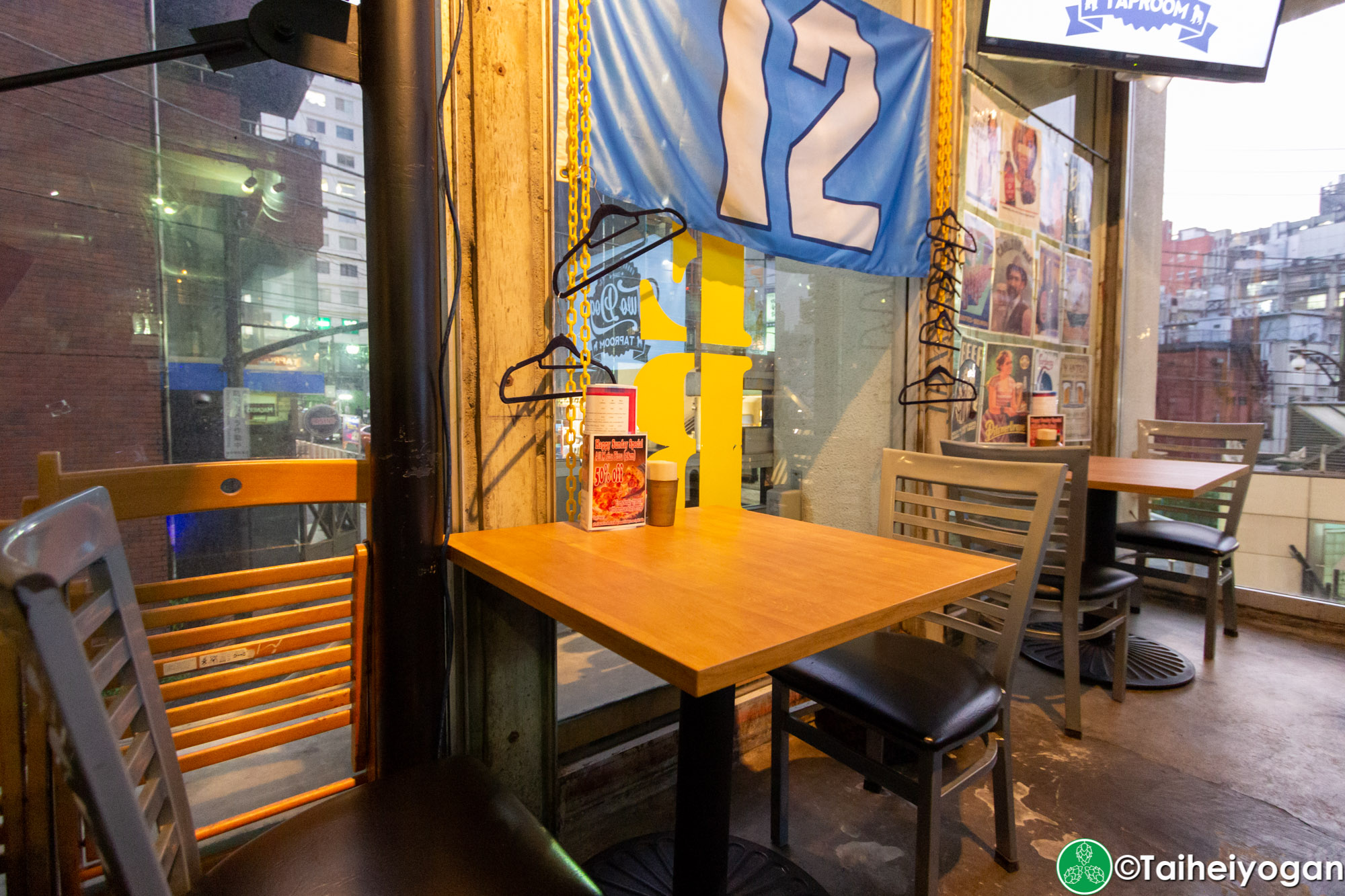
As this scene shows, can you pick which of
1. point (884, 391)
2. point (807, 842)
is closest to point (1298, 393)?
point (884, 391)

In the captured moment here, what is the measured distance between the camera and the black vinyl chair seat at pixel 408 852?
78 centimetres

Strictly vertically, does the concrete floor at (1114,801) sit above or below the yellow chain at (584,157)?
below

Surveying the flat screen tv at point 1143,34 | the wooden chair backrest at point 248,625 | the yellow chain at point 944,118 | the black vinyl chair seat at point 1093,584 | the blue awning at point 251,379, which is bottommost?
the black vinyl chair seat at point 1093,584

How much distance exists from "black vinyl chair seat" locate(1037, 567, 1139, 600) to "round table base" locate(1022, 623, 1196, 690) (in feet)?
0.94

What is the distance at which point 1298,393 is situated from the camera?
3.42 meters

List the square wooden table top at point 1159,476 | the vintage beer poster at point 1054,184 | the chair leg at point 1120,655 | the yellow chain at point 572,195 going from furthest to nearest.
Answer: the vintage beer poster at point 1054,184 < the chair leg at point 1120,655 < the square wooden table top at point 1159,476 < the yellow chain at point 572,195

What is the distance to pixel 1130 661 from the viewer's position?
279cm

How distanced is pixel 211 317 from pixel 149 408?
0.23m

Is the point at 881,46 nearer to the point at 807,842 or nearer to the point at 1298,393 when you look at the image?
the point at 807,842

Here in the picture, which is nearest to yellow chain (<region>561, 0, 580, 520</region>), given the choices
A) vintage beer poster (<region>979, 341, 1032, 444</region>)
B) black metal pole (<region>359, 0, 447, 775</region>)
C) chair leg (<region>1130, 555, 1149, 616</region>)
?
black metal pole (<region>359, 0, 447, 775</region>)

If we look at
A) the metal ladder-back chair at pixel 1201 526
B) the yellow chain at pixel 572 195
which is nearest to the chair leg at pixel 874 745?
the yellow chain at pixel 572 195

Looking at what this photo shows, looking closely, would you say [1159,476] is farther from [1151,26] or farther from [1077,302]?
[1151,26]

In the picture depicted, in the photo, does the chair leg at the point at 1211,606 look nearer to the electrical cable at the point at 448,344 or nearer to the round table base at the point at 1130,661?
the round table base at the point at 1130,661

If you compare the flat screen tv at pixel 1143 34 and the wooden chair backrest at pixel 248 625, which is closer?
the wooden chair backrest at pixel 248 625
